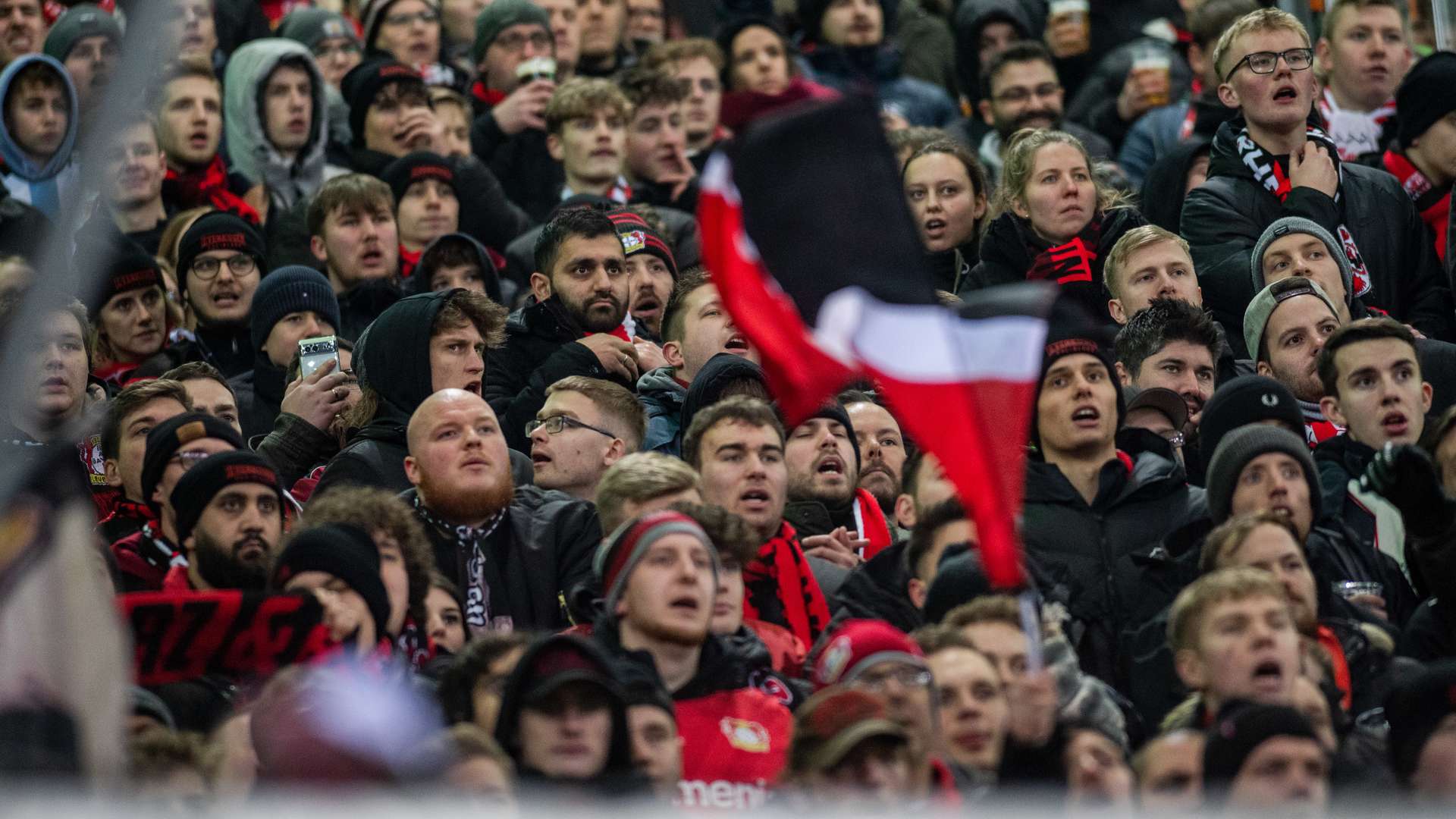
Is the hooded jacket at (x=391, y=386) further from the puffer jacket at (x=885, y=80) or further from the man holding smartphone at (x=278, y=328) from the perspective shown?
the puffer jacket at (x=885, y=80)

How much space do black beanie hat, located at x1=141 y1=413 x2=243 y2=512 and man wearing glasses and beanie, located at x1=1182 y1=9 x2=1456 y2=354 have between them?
3.96m

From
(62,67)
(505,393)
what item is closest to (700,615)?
(505,393)

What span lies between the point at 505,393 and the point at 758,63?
148 inches

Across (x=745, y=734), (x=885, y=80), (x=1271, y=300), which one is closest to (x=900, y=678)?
(x=745, y=734)

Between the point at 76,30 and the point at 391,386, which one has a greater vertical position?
the point at 76,30

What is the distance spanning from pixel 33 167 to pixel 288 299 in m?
1.89

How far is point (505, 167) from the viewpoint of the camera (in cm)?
1266

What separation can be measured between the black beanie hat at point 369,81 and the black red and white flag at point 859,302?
17.7ft

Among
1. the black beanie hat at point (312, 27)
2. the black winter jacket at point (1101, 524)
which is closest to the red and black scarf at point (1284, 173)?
the black winter jacket at point (1101, 524)

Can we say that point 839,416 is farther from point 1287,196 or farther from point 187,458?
point 1287,196

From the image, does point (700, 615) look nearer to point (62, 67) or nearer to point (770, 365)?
point (770, 365)

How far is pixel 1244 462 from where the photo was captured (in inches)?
323

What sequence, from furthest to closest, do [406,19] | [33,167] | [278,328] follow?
[406,19] → [33,167] → [278,328]

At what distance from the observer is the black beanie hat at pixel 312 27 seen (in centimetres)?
1327
